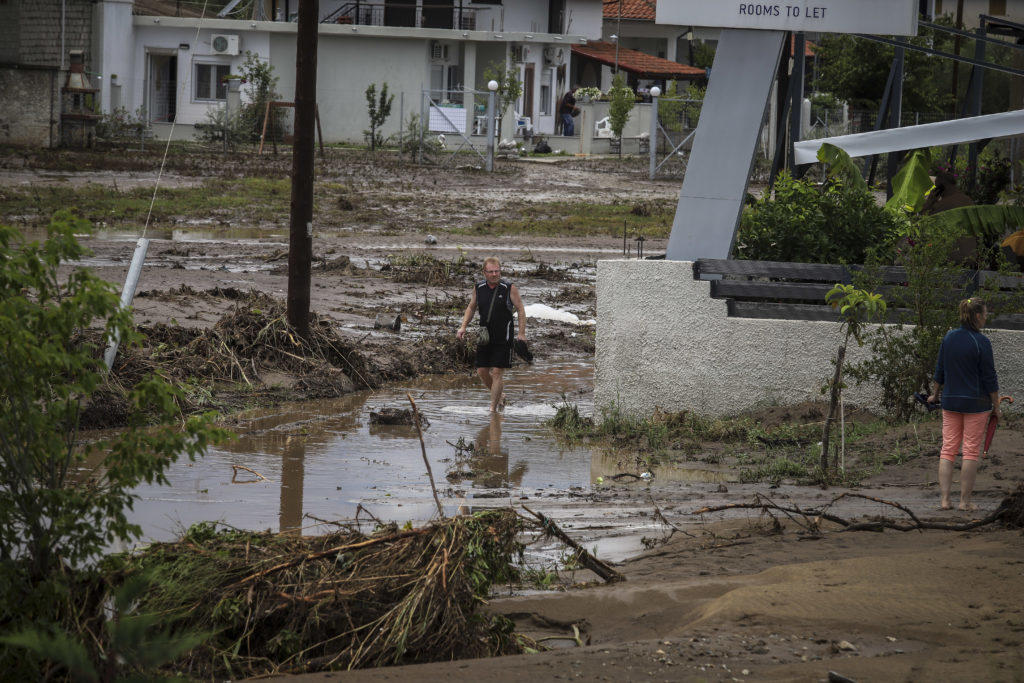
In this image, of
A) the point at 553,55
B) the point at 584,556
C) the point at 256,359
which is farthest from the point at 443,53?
the point at 584,556

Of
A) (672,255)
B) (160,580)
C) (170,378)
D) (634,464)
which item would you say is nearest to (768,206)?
(672,255)

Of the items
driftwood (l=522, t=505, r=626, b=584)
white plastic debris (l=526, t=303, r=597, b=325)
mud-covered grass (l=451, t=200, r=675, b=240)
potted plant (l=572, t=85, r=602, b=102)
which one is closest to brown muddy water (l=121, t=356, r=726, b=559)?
driftwood (l=522, t=505, r=626, b=584)

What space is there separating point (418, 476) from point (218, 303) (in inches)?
266

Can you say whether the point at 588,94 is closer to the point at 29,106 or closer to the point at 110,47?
the point at 110,47

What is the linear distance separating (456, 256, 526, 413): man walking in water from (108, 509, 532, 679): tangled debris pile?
6672 millimetres

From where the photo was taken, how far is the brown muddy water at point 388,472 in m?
8.16

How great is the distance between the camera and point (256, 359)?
42.1 ft

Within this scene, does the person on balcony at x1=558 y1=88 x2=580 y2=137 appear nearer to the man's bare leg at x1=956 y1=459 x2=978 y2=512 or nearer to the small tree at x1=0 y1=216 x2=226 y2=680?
the man's bare leg at x1=956 y1=459 x2=978 y2=512

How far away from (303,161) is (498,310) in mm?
2677

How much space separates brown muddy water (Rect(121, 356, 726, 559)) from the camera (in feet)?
26.8

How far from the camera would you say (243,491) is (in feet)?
29.2

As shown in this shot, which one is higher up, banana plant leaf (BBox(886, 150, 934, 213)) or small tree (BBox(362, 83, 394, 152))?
small tree (BBox(362, 83, 394, 152))

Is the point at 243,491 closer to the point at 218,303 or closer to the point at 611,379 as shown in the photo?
the point at 611,379

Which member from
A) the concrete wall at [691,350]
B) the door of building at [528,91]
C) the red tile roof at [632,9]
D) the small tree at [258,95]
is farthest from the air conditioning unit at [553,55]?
the concrete wall at [691,350]
